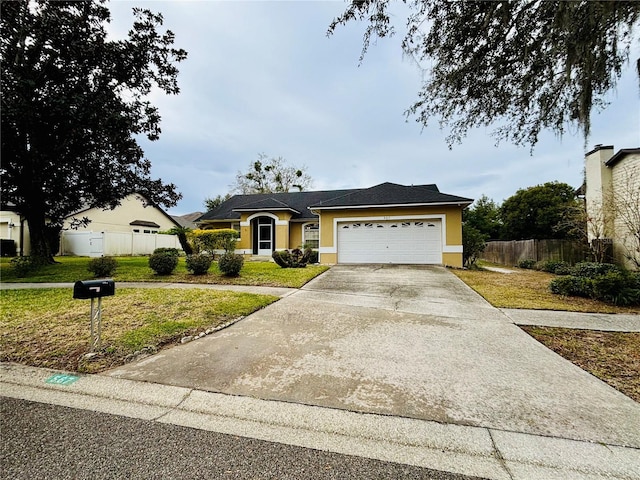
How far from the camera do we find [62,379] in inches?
127

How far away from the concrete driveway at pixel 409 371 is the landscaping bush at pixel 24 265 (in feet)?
36.5

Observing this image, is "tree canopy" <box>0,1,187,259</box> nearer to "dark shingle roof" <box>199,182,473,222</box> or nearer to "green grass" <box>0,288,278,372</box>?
"green grass" <box>0,288,278,372</box>

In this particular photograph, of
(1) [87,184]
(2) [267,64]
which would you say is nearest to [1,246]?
(1) [87,184]

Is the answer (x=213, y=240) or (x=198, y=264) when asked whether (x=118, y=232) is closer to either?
(x=213, y=240)

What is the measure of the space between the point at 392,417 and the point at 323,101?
12.5m

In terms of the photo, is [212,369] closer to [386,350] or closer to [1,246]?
[386,350]

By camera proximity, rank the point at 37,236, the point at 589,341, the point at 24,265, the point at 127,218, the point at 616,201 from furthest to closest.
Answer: the point at 127,218, the point at 37,236, the point at 24,265, the point at 616,201, the point at 589,341

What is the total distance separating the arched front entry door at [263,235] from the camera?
1802cm

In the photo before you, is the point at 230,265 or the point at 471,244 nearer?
the point at 230,265

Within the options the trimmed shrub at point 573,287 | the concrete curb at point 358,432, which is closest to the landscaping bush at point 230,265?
the concrete curb at point 358,432

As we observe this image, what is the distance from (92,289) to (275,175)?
100 ft

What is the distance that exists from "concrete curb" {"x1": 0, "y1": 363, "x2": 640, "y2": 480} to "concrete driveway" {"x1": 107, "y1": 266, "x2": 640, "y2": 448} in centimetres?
14

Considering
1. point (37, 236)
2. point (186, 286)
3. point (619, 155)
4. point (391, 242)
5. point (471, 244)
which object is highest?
point (619, 155)

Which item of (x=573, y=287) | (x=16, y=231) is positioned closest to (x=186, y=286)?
(x=573, y=287)
